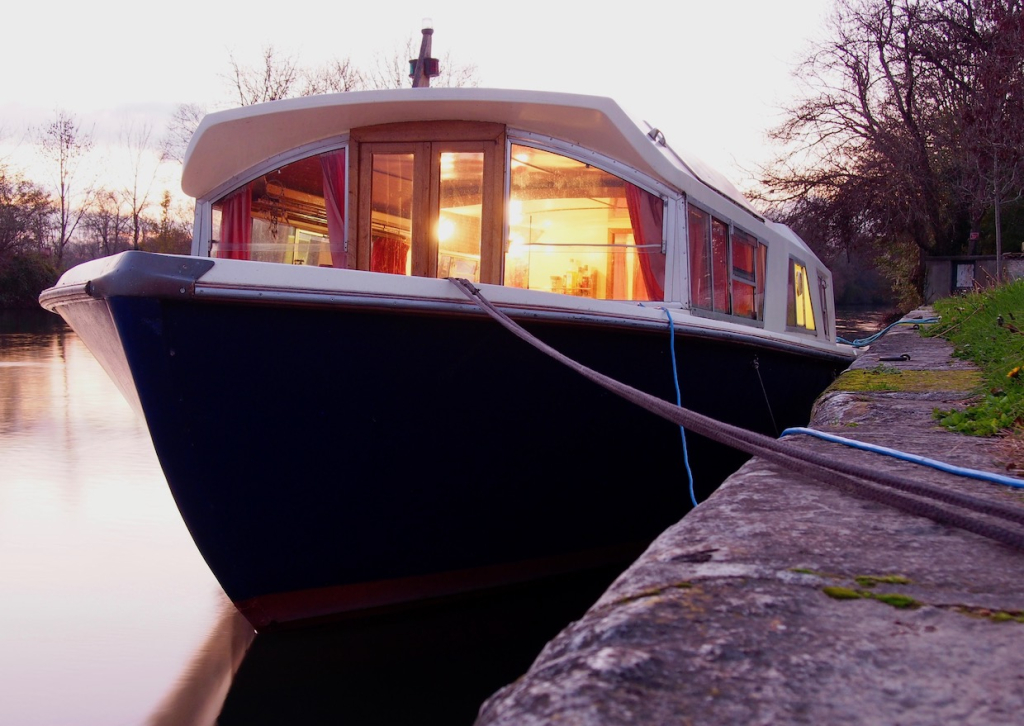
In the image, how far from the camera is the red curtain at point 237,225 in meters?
5.59

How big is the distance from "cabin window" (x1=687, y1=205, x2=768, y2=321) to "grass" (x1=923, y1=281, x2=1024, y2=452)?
1.34 meters

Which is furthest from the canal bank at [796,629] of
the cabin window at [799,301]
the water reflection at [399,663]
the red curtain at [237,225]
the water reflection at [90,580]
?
the cabin window at [799,301]

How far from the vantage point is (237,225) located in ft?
18.5

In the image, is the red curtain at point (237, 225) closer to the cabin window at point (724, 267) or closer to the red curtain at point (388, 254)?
the red curtain at point (388, 254)

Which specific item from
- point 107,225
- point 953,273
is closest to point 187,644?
point 953,273

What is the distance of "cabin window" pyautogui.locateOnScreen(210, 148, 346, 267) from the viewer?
5.27 meters

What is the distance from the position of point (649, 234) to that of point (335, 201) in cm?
192

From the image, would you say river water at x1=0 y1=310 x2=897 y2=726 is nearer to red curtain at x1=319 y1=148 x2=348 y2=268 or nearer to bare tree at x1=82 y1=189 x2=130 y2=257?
red curtain at x1=319 y1=148 x2=348 y2=268

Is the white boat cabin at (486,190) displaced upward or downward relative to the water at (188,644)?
upward

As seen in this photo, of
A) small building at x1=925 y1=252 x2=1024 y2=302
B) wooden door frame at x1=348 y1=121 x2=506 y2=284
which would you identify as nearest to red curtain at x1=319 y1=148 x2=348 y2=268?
wooden door frame at x1=348 y1=121 x2=506 y2=284

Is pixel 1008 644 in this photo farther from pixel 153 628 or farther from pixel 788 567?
pixel 153 628

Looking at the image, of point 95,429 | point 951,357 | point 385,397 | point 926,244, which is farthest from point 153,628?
point 926,244

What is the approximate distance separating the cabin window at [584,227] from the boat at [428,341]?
0.04 feet

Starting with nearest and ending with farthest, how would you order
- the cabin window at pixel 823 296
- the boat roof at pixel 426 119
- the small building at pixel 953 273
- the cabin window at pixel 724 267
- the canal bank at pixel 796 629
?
the canal bank at pixel 796 629 < the boat roof at pixel 426 119 < the cabin window at pixel 724 267 < the cabin window at pixel 823 296 < the small building at pixel 953 273
